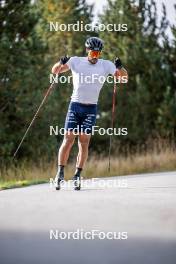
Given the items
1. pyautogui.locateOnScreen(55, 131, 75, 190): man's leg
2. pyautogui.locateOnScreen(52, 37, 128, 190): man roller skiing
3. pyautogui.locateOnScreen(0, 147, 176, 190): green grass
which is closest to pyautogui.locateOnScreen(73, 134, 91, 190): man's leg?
pyautogui.locateOnScreen(52, 37, 128, 190): man roller skiing

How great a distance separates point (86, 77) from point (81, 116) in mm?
421

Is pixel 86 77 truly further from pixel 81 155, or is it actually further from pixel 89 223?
pixel 89 223

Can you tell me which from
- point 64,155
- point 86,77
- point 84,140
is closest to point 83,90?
point 86,77

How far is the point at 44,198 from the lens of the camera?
6957 millimetres

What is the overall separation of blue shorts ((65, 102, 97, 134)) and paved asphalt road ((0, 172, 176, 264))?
0.68 m

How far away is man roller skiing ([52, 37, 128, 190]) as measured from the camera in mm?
7484

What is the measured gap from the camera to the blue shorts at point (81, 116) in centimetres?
760

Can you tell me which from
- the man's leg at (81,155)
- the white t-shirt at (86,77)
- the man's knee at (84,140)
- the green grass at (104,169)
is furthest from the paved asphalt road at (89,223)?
the green grass at (104,169)

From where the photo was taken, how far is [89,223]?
5.50 metres

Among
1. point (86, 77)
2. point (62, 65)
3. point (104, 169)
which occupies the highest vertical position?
point (62, 65)

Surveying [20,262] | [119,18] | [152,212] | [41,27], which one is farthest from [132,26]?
[20,262]

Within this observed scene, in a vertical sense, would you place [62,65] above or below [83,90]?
above

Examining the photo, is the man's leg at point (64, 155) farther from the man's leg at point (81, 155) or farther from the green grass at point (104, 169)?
the green grass at point (104, 169)

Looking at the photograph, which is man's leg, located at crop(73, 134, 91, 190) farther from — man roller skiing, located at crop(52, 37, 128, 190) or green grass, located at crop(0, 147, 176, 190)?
green grass, located at crop(0, 147, 176, 190)
